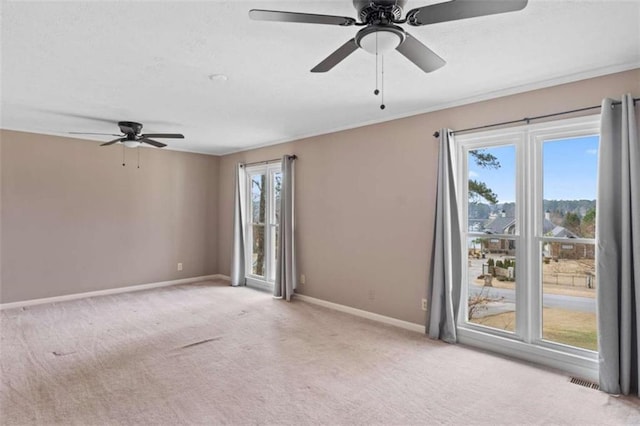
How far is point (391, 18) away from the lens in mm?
1812

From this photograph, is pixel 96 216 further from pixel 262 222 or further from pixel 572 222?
pixel 572 222

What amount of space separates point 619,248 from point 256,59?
3.09 m

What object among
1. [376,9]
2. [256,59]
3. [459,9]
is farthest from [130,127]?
[459,9]

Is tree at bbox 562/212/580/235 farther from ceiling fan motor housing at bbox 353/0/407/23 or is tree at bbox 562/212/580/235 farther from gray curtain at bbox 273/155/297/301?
gray curtain at bbox 273/155/297/301

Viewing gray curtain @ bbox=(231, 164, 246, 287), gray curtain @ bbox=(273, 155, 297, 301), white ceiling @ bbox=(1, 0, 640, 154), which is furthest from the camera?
gray curtain @ bbox=(231, 164, 246, 287)

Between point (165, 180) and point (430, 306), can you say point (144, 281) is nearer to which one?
point (165, 180)

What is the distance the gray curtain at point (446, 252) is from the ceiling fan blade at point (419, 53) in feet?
5.35

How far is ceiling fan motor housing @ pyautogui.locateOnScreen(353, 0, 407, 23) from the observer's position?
1.79m

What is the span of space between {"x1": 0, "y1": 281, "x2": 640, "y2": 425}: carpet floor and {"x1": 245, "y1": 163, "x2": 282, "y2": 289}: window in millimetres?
1785

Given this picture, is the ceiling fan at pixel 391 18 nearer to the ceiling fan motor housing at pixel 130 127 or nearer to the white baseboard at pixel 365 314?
the white baseboard at pixel 365 314

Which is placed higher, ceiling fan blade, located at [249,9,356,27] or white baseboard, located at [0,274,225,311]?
ceiling fan blade, located at [249,9,356,27]

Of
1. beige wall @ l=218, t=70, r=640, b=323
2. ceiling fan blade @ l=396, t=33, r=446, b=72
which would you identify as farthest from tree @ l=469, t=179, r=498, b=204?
ceiling fan blade @ l=396, t=33, r=446, b=72

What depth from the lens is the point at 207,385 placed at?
9.20ft

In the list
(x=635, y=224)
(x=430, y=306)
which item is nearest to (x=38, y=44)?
(x=430, y=306)
